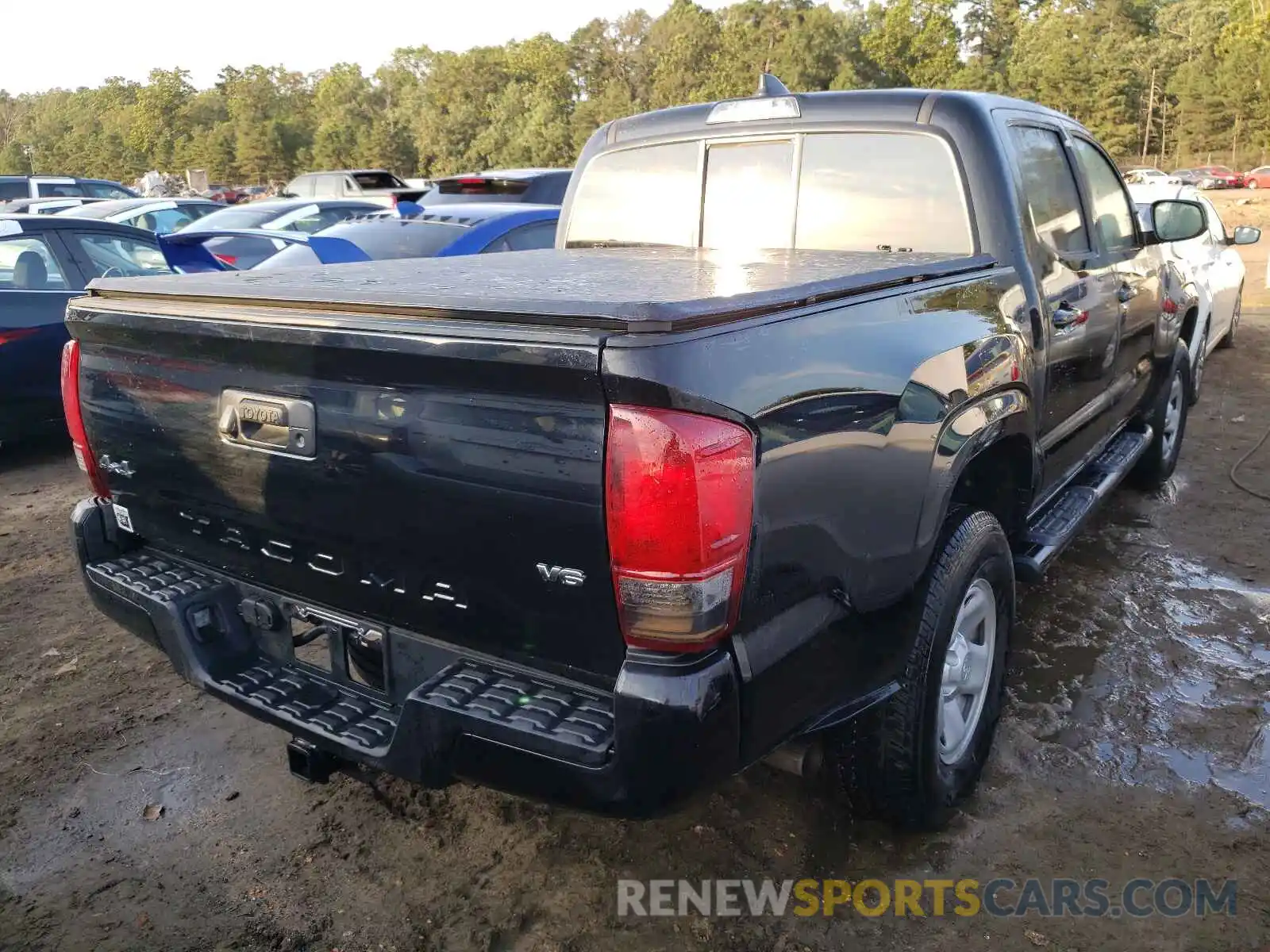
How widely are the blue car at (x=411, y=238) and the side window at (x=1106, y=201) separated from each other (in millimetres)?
3656

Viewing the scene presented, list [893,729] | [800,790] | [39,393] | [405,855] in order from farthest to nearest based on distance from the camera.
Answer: [39,393] → [800,790] → [405,855] → [893,729]

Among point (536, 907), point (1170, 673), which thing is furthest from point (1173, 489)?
point (536, 907)

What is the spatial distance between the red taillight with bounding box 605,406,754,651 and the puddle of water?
1944 mm

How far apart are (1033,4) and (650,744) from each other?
110 meters

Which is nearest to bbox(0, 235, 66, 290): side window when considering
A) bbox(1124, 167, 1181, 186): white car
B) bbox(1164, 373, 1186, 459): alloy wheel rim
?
Answer: bbox(1164, 373, 1186, 459): alloy wheel rim

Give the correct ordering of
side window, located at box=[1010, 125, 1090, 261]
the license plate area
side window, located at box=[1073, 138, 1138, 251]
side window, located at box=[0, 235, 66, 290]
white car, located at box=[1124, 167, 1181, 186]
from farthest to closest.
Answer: white car, located at box=[1124, 167, 1181, 186] → side window, located at box=[0, 235, 66, 290] → side window, located at box=[1073, 138, 1138, 251] → side window, located at box=[1010, 125, 1090, 261] → the license plate area

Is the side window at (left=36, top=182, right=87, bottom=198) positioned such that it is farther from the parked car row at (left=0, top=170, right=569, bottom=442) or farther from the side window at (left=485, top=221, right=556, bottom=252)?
the side window at (left=485, top=221, right=556, bottom=252)

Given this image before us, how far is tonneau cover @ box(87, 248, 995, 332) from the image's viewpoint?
186cm

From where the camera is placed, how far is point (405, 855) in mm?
2723

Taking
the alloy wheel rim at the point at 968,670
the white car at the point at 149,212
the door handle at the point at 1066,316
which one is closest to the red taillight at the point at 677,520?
the alloy wheel rim at the point at 968,670

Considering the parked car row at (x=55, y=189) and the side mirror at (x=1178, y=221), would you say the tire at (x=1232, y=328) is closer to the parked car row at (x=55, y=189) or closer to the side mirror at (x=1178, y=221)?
the side mirror at (x=1178, y=221)

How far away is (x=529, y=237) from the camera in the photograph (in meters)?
7.32

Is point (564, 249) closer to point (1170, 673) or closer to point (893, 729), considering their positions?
point (893, 729)

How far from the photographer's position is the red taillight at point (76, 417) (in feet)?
9.09
